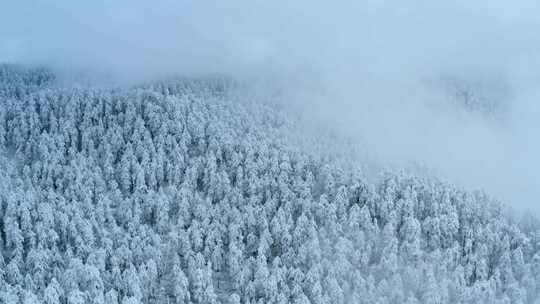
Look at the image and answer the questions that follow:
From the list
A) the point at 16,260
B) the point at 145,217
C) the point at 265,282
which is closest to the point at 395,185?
the point at 265,282

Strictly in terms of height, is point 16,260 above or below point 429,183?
below

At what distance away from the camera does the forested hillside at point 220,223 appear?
12888 centimetres

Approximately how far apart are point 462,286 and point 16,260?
83836 millimetres

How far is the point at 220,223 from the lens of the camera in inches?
5969

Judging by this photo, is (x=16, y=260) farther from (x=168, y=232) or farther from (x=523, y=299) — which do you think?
(x=523, y=299)

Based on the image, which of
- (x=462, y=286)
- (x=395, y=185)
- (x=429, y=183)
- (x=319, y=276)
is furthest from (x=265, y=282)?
(x=429, y=183)

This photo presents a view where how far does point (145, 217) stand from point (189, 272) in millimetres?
24891

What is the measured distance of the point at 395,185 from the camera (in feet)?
536

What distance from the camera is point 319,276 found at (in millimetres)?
132000

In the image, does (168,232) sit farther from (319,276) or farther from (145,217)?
(319,276)

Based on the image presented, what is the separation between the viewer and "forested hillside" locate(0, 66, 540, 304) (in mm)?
128875

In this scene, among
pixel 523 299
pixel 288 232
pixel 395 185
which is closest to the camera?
pixel 523 299

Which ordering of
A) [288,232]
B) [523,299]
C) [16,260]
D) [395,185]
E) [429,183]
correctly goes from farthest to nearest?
[429,183] → [395,185] → [288,232] → [523,299] → [16,260]

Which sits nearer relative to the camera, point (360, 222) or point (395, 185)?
point (360, 222)
